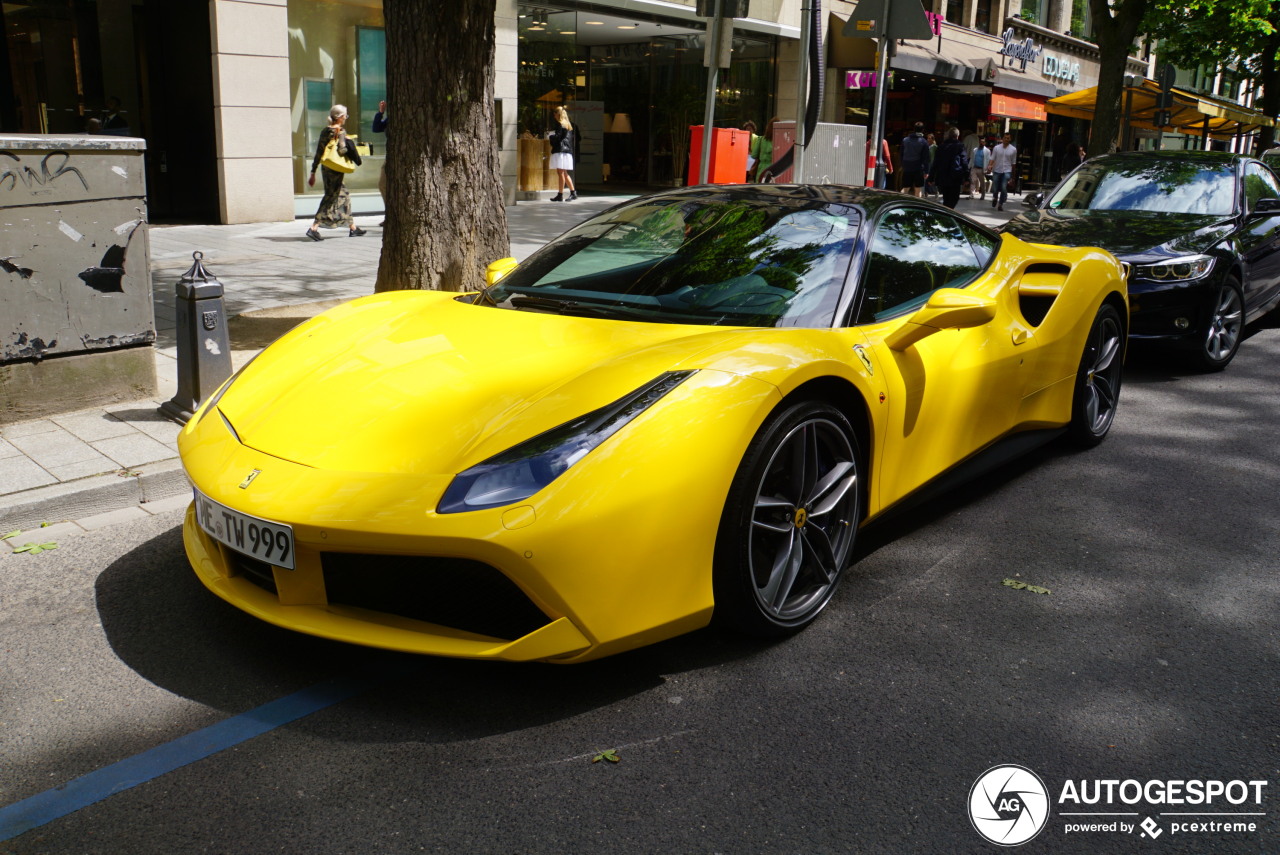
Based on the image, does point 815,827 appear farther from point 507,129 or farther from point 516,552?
point 507,129

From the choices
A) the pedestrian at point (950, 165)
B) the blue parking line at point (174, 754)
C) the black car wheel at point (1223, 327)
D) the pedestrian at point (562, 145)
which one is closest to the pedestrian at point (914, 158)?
the pedestrian at point (950, 165)

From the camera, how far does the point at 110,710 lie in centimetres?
285

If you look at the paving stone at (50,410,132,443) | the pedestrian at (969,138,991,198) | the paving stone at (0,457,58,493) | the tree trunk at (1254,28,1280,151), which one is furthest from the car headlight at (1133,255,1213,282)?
the tree trunk at (1254,28,1280,151)

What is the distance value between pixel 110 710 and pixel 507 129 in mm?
16112

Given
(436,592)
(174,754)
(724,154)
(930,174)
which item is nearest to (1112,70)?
(930,174)

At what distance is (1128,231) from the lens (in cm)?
764

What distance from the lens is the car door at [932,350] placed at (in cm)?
365

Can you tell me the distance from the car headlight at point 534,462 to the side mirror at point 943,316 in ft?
3.95

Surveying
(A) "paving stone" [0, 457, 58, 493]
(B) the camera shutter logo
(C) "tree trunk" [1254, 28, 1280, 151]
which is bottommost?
(B) the camera shutter logo

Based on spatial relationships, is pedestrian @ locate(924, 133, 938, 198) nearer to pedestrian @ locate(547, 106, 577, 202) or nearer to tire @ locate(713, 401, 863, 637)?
pedestrian @ locate(547, 106, 577, 202)

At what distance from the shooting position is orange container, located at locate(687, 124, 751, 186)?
17.3m

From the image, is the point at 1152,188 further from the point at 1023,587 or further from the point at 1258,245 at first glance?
the point at 1023,587

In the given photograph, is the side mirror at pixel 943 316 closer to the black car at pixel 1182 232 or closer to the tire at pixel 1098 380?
the tire at pixel 1098 380

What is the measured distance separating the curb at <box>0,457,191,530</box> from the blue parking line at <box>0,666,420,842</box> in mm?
1883
